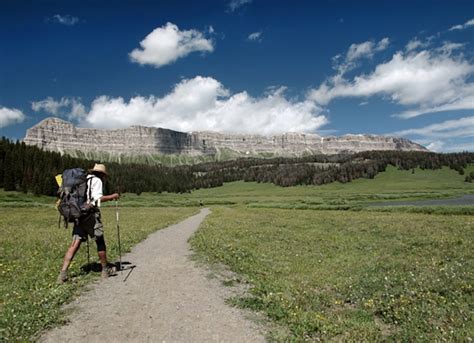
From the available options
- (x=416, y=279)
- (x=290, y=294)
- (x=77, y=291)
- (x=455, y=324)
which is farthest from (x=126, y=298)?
(x=416, y=279)

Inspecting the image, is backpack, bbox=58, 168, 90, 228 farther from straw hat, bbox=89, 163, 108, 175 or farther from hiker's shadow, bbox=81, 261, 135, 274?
hiker's shadow, bbox=81, 261, 135, 274

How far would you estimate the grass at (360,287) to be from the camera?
9133 mm

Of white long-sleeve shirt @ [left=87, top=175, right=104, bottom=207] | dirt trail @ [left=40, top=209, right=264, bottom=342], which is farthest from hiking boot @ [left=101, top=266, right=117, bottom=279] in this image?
white long-sleeve shirt @ [left=87, top=175, right=104, bottom=207]

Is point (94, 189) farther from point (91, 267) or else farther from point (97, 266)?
point (97, 266)

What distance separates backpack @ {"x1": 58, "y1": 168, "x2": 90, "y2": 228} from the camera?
13.4 m

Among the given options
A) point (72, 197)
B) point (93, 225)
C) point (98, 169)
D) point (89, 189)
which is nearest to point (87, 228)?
point (93, 225)

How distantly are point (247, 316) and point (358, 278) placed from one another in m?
7.46

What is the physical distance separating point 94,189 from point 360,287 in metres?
11.7

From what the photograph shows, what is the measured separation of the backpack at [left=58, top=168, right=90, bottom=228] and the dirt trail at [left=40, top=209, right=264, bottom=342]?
9.47 ft

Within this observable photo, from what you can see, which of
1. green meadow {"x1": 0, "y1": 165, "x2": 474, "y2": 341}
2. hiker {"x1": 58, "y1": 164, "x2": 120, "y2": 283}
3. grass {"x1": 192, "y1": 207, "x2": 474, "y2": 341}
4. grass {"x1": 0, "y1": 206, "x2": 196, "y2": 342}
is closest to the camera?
grass {"x1": 0, "y1": 206, "x2": 196, "y2": 342}

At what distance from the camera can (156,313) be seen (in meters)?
9.61

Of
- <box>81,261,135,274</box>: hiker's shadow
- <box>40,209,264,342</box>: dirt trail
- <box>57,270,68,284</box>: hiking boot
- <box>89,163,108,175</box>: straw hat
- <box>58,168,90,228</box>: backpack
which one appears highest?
<box>89,163,108,175</box>: straw hat

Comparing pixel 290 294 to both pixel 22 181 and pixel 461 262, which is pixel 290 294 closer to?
pixel 461 262

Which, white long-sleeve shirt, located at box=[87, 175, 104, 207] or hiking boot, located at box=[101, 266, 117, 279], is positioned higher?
white long-sleeve shirt, located at box=[87, 175, 104, 207]
